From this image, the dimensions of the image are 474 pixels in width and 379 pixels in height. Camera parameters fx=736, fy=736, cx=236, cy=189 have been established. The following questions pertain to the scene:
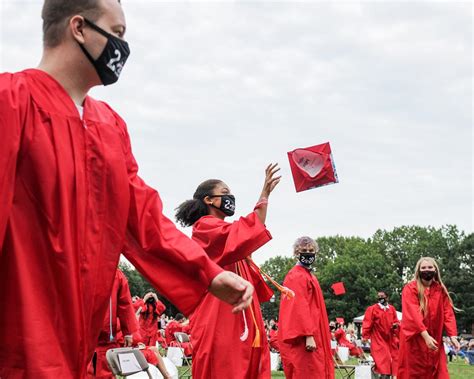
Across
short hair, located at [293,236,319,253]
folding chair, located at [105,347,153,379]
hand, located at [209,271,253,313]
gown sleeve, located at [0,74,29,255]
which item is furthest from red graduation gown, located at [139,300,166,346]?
gown sleeve, located at [0,74,29,255]

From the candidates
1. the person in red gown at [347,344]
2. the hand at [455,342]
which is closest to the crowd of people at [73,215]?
the hand at [455,342]

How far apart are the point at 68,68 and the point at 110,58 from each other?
16cm

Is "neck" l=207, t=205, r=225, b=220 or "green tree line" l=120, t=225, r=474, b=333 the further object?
"green tree line" l=120, t=225, r=474, b=333

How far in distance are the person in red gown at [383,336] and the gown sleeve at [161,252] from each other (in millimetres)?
17556

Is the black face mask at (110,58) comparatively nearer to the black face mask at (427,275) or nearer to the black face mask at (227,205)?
the black face mask at (227,205)

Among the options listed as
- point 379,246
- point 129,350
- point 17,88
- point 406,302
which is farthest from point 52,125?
point 379,246

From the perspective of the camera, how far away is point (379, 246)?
9281 cm

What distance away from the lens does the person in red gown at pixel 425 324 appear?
1170 cm

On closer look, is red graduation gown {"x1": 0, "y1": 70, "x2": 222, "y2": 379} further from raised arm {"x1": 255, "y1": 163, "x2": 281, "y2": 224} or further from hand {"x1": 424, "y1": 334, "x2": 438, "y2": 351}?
hand {"x1": 424, "y1": 334, "x2": 438, "y2": 351}

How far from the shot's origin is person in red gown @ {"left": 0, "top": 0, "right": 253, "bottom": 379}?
2428 mm

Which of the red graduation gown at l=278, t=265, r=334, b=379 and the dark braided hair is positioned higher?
the dark braided hair

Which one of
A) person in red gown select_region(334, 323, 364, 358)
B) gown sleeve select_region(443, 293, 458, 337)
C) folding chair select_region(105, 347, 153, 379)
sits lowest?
person in red gown select_region(334, 323, 364, 358)

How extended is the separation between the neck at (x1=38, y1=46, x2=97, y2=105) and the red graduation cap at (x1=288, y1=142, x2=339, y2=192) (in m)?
4.39

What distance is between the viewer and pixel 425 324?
39.3 feet
